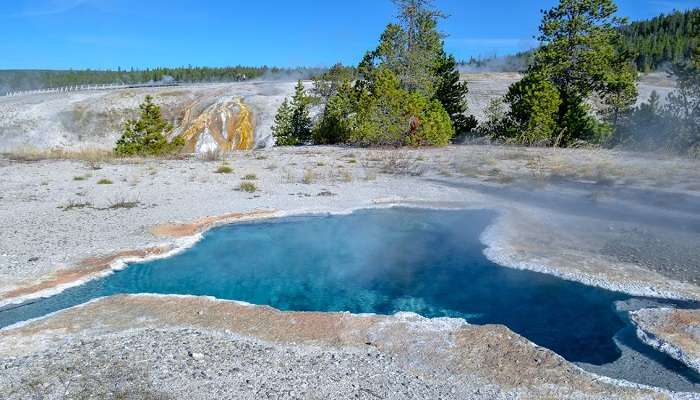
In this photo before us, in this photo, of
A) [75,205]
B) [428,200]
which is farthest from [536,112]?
[75,205]

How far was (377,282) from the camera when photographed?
8211 mm

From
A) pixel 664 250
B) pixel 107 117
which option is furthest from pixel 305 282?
pixel 107 117

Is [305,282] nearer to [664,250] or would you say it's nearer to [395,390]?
[395,390]

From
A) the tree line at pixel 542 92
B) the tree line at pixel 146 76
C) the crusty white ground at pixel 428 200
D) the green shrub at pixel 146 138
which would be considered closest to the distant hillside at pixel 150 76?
the tree line at pixel 146 76

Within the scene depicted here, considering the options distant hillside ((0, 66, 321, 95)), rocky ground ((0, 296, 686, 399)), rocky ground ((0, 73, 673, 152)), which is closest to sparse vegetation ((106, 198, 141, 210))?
rocky ground ((0, 296, 686, 399))

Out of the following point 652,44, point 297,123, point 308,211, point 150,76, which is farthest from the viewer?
point 150,76

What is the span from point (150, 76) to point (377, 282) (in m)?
102

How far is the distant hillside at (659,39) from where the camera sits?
68125 millimetres

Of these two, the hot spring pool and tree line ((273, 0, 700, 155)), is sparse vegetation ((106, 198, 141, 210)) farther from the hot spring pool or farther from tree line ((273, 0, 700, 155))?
tree line ((273, 0, 700, 155))

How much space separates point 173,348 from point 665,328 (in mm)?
5067

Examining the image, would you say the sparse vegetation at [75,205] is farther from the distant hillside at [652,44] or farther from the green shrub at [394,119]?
the distant hillside at [652,44]

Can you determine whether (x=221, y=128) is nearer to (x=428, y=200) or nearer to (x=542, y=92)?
(x=542, y=92)

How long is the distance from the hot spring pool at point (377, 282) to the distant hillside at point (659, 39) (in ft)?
178

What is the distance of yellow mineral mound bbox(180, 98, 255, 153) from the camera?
39.0 m
